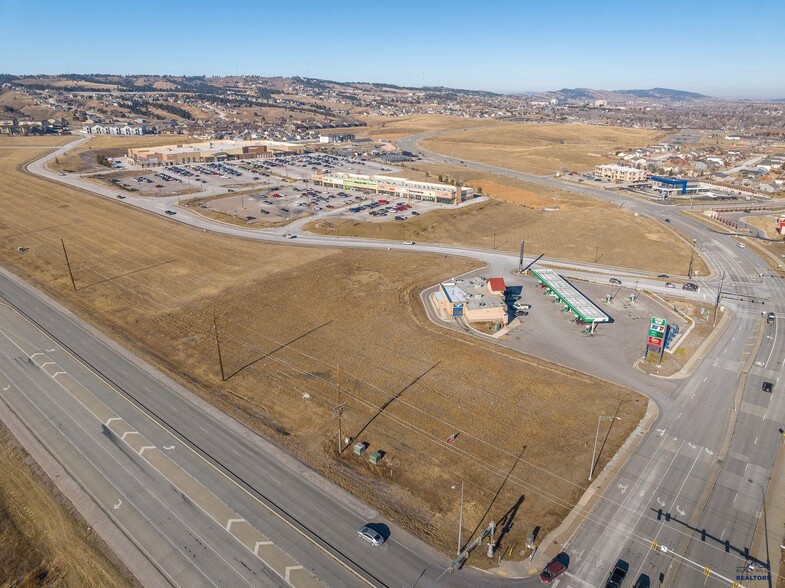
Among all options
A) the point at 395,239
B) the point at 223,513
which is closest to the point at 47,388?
the point at 223,513

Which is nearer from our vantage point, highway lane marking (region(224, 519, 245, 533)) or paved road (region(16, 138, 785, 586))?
paved road (region(16, 138, 785, 586))

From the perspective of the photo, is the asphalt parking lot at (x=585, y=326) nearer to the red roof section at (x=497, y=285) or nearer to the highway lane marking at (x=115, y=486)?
the red roof section at (x=497, y=285)

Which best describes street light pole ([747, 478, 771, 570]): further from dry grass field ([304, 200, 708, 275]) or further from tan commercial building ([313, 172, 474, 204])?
tan commercial building ([313, 172, 474, 204])

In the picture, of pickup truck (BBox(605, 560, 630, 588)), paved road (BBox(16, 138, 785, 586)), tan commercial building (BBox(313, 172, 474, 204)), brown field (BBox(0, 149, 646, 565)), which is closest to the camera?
pickup truck (BBox(605, 560, 630, 588))

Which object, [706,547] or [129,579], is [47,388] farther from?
[706,547]

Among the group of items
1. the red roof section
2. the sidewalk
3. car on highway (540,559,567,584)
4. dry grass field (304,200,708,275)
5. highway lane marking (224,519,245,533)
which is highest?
the red roof section

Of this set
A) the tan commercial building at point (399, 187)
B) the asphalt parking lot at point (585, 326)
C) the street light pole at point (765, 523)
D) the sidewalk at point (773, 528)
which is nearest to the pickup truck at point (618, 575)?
the sidewalk at point (773, 528)

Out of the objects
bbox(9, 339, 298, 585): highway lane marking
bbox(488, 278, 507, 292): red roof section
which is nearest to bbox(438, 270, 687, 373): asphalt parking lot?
bbox(488, 278, 507, 292): red roof section
